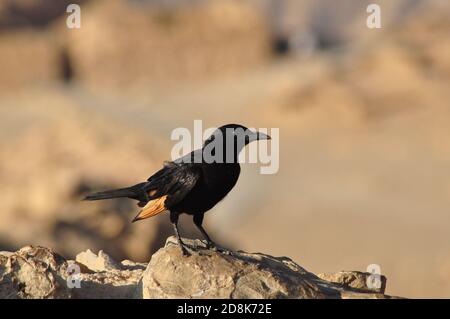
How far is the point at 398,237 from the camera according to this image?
81.6 ft

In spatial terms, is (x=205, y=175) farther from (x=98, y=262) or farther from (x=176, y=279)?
(x=98, y=262)

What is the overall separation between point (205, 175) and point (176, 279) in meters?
0.93

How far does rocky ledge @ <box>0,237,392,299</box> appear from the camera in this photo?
8203 millimetres

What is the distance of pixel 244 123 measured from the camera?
36.1m

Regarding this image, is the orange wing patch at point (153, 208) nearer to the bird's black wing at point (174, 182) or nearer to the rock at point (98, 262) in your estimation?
the bird's black wing at point (174, 182)

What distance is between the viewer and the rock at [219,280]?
817 cm

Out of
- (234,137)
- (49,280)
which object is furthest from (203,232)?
(49,280)

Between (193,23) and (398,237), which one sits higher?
(193,23)

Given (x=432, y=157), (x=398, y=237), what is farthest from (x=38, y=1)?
(x=398, y=237)

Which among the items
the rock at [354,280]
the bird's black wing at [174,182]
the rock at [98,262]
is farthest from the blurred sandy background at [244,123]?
the bird's black wing at [174,182]
